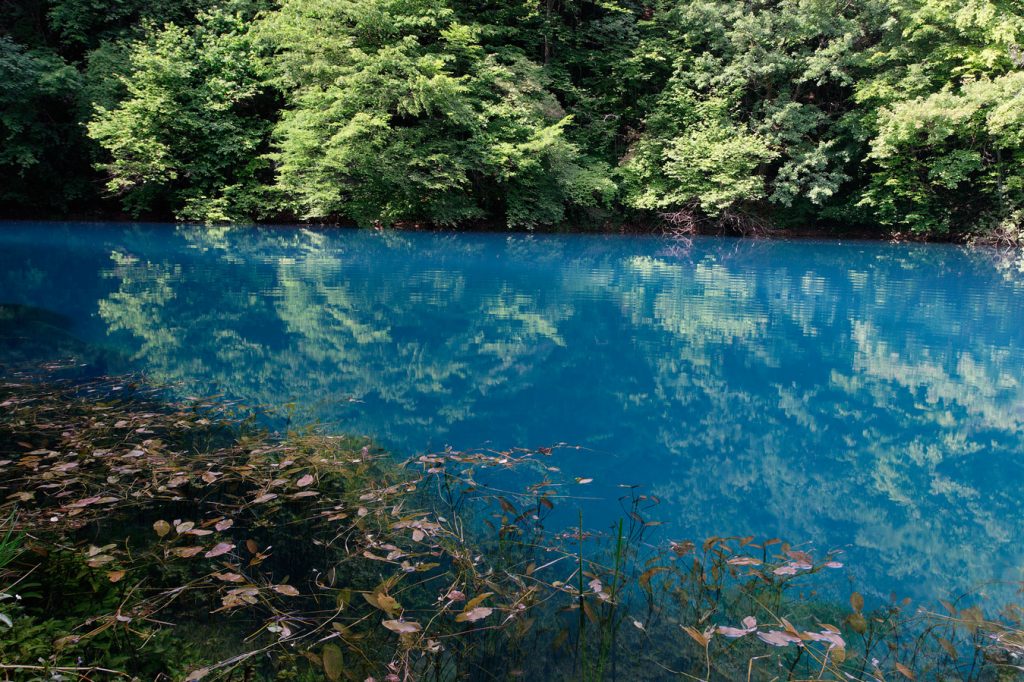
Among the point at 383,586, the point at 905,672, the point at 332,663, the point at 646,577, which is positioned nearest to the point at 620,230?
the point at 646,577

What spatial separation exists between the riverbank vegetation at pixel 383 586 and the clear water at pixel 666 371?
385mm

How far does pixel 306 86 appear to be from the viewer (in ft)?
57.0

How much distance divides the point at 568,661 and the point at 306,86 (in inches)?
727

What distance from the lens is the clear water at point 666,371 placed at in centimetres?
313

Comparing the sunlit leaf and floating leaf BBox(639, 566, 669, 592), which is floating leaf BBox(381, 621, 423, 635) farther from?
the sunlit leaf

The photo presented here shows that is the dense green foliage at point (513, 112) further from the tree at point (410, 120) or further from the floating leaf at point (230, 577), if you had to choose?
the floating leaf at point (230, 577)

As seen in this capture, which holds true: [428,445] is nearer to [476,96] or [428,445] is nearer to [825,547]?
[825,547]

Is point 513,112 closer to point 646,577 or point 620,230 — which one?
point 620,230

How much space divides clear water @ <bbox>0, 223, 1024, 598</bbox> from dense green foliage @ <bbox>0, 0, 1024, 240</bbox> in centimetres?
670

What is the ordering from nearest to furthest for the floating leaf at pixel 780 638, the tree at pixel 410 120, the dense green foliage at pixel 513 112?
the floating leaf at pixel 780 638 < the tree at pixel 410 120 < the dense green foliage at pixel 513 112

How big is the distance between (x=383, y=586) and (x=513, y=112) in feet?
54.0

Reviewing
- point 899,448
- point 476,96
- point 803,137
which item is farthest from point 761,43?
point 899,448

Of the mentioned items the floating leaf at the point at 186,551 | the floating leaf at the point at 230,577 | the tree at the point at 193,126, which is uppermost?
the tree at the point at 193,126

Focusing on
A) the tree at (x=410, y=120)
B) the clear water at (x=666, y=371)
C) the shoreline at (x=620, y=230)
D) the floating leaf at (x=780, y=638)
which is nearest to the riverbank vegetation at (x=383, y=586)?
the floating leaf at (x=780, y=638)
